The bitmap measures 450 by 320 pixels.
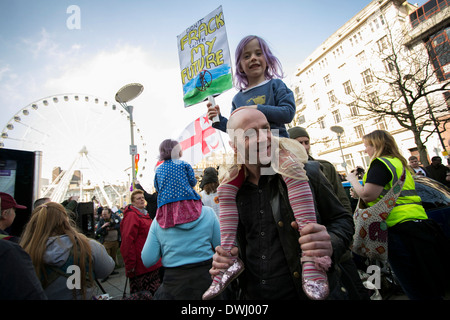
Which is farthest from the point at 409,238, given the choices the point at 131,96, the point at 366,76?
the point at 366,76

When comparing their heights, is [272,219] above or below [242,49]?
below

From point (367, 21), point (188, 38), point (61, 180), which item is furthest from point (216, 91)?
point (367, 21)

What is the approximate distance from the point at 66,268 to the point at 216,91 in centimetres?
227

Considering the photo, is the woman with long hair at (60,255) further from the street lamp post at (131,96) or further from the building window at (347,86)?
the building window at (347,86)

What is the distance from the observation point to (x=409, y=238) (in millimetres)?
1896

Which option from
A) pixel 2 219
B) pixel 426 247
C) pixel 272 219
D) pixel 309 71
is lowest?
pixel 426 247

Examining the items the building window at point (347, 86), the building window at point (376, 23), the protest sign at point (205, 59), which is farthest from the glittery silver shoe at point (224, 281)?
the building window at point (376, 23)

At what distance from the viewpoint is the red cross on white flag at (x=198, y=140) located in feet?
8.59

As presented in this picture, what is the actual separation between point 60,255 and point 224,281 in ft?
6.49

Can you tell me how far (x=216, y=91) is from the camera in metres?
2.12

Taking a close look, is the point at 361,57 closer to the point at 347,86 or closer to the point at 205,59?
the point at 347,86

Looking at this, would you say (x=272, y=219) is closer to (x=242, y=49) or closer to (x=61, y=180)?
(x=242, y=49)

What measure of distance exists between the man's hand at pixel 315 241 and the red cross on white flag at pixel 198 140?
181 centimetres
